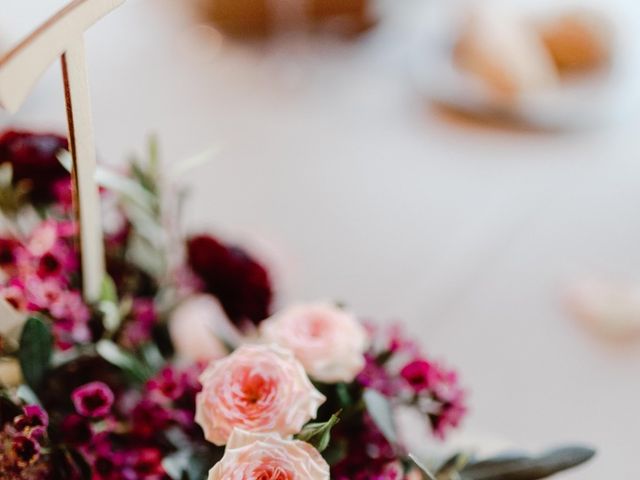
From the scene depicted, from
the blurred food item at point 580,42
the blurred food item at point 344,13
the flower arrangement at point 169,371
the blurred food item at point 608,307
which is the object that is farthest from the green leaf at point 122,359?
the blurred food item at point 344,13

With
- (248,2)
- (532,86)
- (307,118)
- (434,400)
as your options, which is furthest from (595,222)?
(248,2)

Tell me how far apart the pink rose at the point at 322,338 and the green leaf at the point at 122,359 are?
8 centimetres

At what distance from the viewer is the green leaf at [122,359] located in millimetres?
488

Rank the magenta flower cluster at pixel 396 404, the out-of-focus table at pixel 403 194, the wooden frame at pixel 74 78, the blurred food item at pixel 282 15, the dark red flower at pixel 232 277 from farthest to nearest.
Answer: the blurred food item at pixel 282 15, the out-of-focus table at pixel 403 194, the dark red flower at pixel 232 277, the magenta flower cluster at pixel 396 404, the wooden frame at pixel 74 78

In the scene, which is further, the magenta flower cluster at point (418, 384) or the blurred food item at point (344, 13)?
the blurred food item at point (344, 13)

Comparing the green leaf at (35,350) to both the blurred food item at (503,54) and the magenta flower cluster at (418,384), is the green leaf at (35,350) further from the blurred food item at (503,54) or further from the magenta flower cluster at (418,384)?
the blurred food item at (503,54)

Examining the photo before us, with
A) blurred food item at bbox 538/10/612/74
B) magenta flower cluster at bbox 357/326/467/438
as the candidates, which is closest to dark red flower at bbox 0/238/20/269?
magenta flower cluster at bbox 357/326/467/438

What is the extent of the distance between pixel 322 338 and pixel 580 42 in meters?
0.90

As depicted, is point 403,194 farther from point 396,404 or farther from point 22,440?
point 22,440

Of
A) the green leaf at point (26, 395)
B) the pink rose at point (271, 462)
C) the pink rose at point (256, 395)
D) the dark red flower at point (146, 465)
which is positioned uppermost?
the pink rose at point (256, 395)

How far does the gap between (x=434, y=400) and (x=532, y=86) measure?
777 millimetres

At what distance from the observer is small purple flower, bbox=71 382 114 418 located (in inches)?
16.7

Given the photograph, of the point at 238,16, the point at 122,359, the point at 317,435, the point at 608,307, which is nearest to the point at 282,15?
the point at 238,16

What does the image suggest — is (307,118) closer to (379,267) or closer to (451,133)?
(451,133)
